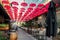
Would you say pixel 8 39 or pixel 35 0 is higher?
pixel 35 0

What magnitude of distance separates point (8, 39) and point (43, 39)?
4.81m

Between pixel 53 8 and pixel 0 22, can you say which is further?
pixel 0 22

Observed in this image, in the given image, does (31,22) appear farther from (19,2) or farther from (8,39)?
(8,39)

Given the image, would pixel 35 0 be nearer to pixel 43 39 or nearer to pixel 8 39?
pixel 43 39

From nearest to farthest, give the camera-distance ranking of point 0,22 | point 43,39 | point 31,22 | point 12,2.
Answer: point 0,22 → point 12,2 → point 43,39 → point 31,22

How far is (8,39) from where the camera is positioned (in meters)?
11.1

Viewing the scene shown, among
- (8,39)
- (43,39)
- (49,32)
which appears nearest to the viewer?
(49,32)

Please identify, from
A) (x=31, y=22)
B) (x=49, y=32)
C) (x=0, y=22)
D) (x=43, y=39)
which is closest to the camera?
(x=49, y=32)

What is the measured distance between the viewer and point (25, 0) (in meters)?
14.5

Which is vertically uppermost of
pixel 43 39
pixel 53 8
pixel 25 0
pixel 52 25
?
pixel 25 0

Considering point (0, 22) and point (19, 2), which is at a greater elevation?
point (19, 2)

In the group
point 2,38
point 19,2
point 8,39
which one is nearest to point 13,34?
point 8,39

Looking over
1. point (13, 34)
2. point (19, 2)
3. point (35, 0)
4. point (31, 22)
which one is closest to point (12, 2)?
point (19, 2)

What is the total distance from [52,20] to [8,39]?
105 inches
